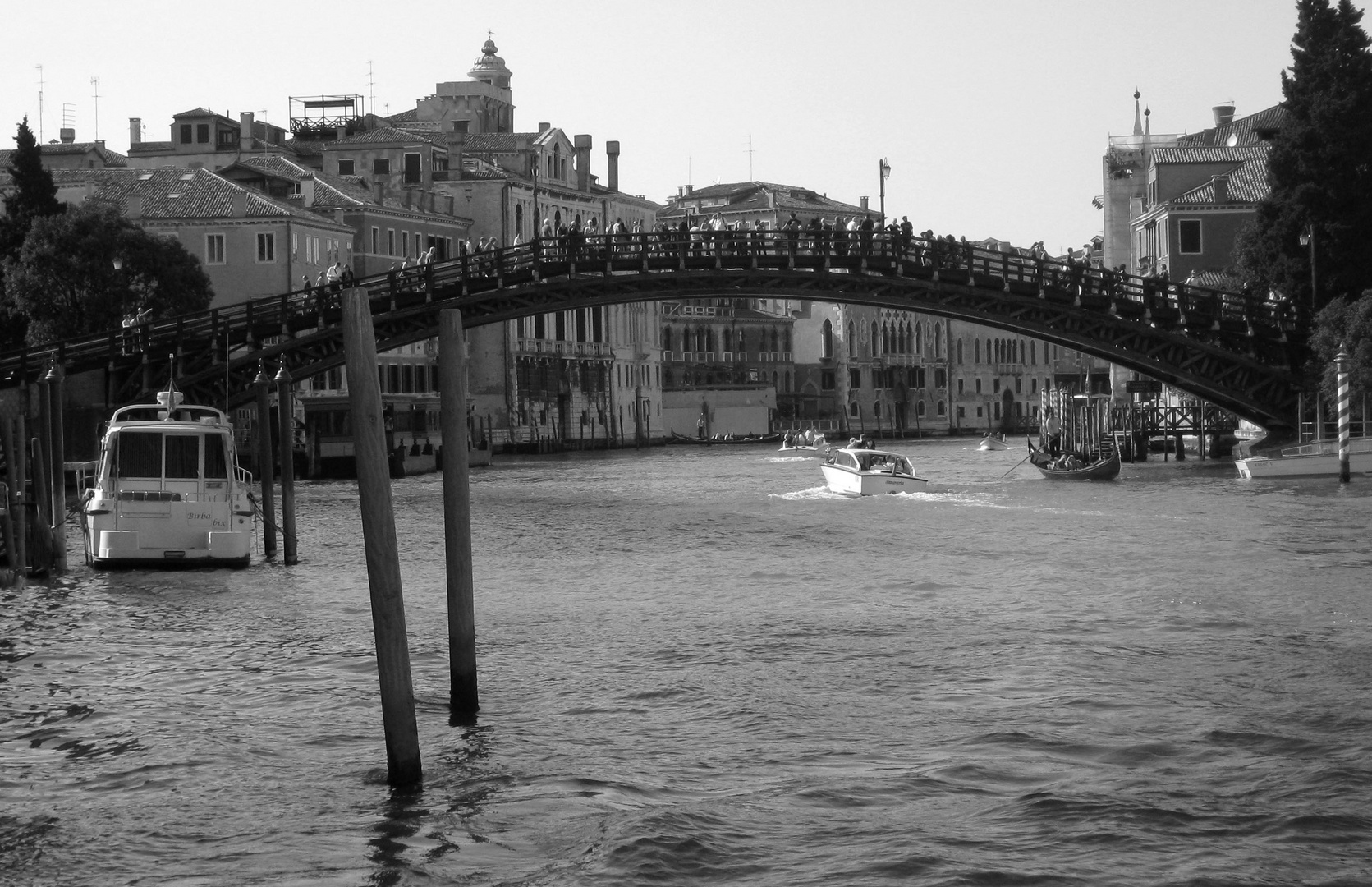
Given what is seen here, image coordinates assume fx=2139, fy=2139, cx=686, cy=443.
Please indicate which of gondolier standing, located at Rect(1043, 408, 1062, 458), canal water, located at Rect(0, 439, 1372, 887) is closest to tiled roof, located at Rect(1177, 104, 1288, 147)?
gondolier standing, located at Rect(1043, 408, 1062, 458)

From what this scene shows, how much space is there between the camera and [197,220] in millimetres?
57750

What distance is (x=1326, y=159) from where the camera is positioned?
142 feet

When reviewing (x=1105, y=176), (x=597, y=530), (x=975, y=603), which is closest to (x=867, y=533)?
(x=597, y=530)

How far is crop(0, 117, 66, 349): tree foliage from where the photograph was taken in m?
47.8

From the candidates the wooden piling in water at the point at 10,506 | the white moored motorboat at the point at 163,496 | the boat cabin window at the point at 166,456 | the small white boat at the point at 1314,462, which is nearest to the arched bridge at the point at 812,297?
the small white boat at the point at 1314,462

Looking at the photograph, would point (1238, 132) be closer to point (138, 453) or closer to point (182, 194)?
point (182, 194)

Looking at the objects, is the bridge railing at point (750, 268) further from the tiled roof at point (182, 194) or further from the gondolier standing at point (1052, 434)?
the tiled roof at point (182, 194)

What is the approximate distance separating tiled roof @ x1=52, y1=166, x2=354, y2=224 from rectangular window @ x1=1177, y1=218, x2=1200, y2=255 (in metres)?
23.7

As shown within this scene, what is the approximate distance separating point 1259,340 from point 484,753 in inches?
1257

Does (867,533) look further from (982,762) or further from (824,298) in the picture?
A: (982,762)

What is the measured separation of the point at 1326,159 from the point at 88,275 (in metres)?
26.0

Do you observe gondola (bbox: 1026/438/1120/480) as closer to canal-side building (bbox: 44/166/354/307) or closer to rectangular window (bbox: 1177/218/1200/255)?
rectangular window (bbox: 1177/218/1200/255)

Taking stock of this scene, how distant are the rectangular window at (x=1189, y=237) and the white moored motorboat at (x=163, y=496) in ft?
124

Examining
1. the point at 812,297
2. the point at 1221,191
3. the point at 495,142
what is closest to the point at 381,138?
the point at 495,142
